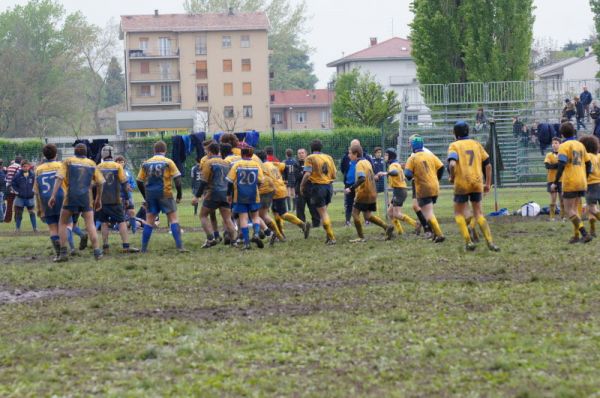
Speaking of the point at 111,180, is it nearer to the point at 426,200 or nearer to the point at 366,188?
the point at 366,188

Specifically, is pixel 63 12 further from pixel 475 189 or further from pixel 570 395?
pixel 570 395

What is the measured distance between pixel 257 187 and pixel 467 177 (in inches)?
157

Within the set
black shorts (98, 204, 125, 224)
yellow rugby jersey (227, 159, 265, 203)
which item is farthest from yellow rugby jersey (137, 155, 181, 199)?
yellow rugby jersey (227, 159, 265, 203)

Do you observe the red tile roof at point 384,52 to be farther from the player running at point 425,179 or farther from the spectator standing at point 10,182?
the player running at point 425,179

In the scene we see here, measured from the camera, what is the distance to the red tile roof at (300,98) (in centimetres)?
11356

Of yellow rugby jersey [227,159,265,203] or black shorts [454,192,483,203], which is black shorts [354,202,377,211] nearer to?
yellow rugby jersey [227,159,265,203]

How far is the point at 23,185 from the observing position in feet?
85.8

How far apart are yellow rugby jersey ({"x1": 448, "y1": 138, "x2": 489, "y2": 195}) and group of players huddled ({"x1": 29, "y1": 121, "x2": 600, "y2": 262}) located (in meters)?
0.01

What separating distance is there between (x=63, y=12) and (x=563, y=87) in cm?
7057

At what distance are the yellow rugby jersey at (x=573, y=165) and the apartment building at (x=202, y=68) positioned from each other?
8264 centimetres

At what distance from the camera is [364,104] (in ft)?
194

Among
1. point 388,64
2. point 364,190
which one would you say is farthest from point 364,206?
point 388,64

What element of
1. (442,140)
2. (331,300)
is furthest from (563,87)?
(331,300)

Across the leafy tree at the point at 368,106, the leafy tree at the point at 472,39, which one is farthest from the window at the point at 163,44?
the leafy tree at the point at 472,39
